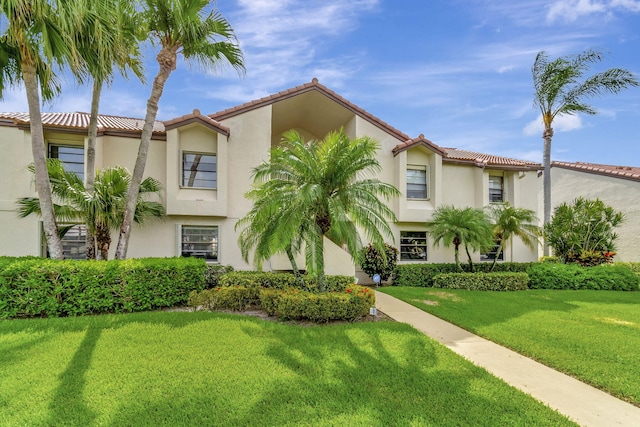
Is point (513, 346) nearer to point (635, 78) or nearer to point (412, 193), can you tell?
point (412, 193)

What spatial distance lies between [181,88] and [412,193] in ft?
38.6

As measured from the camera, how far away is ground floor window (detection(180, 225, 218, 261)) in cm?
1353

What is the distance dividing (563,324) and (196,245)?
1330cm

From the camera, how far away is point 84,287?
8547 millimetres

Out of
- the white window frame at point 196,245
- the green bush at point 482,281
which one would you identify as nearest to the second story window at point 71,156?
the white window frame at point 196,245

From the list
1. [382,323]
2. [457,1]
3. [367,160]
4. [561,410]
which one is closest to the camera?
[561,410]

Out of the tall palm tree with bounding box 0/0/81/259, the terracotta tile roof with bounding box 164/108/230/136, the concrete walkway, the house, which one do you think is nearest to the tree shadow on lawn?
the concrete walkway

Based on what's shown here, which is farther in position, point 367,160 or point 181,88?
point 181,88

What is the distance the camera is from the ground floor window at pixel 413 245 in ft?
53.4

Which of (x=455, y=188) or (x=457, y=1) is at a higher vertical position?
(x=457, y=1)

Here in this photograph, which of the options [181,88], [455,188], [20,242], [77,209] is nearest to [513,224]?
[455,188]

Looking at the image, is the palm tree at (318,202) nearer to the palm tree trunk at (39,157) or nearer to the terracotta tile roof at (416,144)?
the palm tree trunk at (39,157)

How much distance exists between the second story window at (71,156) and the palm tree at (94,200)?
6.35ft

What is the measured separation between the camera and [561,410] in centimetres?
439
